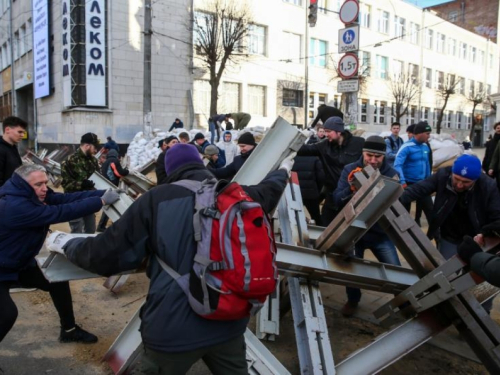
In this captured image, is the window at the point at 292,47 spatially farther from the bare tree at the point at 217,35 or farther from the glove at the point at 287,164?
the glove at the point at 287,164

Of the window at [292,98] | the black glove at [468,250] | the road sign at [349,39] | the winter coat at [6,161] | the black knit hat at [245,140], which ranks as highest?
the window at [292,98]

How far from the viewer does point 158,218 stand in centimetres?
186

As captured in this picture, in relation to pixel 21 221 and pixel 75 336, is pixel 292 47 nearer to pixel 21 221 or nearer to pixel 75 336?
pixel 75 336

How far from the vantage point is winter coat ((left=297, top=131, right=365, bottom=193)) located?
15.1 ft

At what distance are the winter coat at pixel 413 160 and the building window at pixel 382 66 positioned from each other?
28766 millimetres

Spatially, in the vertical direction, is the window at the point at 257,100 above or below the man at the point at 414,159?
above

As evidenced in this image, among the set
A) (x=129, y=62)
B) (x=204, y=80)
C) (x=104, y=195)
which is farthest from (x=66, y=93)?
(x=104, y=195)

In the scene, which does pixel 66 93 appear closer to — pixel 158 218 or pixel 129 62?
pixel 129 62

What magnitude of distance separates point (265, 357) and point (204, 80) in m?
21.6

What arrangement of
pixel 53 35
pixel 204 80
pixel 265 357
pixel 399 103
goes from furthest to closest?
pixel 399 103 < pixel 204 80 < pixel 53 35 < pixel 265 357

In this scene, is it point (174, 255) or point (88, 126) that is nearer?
point (174, 255)

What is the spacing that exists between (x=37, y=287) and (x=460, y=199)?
3490 millimetres

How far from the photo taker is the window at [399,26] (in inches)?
1318

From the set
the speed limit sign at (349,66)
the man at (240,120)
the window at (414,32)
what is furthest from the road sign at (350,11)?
the window at (414,32)
